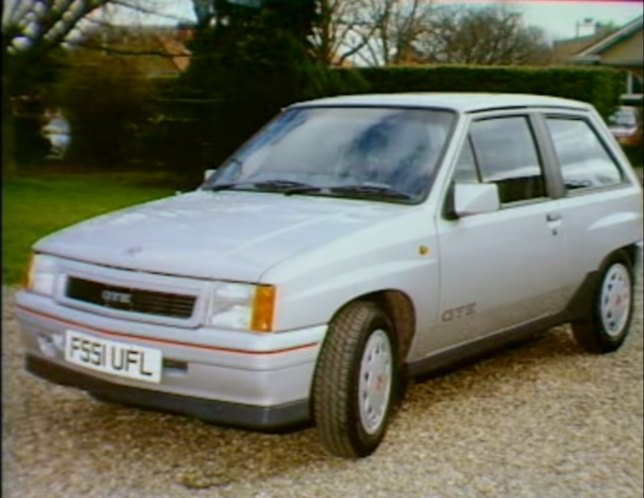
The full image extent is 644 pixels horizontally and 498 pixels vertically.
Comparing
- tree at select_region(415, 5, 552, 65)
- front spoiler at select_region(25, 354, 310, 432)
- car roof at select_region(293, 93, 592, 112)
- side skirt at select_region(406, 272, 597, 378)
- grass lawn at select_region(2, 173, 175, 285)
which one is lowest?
side skirt at select_region(406, 272, 597, 378)

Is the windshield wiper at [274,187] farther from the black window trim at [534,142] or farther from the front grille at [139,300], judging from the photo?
the black window trim at [534,142]

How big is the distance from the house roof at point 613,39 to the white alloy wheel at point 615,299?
113cm

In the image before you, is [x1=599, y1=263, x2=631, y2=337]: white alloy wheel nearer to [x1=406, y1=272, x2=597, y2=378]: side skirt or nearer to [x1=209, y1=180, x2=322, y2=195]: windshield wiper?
[x1=406, y1=272, x2=597, y2=378]: side skirt

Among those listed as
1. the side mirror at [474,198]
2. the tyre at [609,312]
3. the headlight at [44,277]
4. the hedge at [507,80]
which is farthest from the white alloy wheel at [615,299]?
the headlight at [44,277]

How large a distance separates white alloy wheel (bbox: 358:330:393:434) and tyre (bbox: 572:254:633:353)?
1.30 meters

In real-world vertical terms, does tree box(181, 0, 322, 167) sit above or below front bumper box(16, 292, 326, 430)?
above

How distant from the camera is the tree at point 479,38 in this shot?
72.6 inches

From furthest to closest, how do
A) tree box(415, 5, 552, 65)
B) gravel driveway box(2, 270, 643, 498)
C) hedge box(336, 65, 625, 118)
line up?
hedge box(336, 65, 625, 118) → gravel driveway box(2, 270, 643, 498) → tree box(415, 5, 552, 65)

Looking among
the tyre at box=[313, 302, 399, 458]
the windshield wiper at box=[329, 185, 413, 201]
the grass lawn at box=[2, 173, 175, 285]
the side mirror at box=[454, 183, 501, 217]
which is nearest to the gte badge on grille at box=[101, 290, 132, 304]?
the grass lawn at box=[2, 173, 175, 285]

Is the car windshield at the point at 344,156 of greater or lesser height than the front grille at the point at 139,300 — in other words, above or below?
above

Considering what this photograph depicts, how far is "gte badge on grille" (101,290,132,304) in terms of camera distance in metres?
2.04

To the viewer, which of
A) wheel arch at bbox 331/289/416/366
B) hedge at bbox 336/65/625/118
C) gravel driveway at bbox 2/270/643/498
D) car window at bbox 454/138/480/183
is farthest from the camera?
car window at bbox 454/138/480/183

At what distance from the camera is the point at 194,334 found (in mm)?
2051

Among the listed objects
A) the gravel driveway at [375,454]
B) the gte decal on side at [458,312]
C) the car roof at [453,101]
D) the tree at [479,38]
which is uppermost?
the tree at [479,38]
